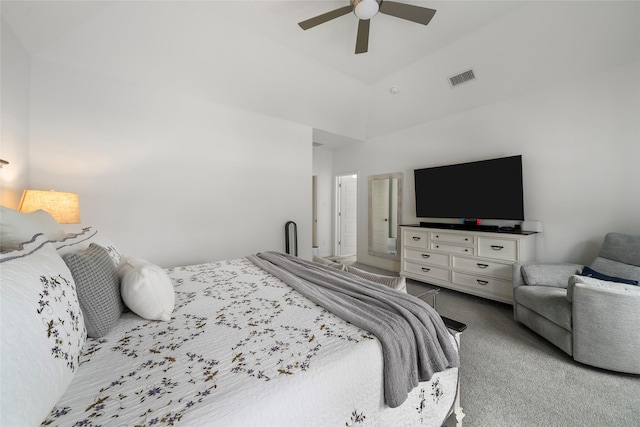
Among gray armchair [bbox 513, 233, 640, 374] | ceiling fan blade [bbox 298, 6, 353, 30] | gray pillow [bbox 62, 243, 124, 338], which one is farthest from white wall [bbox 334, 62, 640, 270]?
gray pillow [bbox 62, 243, 124, 338]

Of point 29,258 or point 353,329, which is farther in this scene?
point 353,329

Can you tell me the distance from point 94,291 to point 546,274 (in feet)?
11.8

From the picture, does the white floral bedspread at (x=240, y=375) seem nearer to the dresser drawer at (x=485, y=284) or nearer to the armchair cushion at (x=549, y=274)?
the armchair cushion at (x=549, y=274)

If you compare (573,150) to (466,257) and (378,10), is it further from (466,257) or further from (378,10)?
(378,10)

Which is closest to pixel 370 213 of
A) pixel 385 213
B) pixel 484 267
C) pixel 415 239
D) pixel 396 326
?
pixel 385 213

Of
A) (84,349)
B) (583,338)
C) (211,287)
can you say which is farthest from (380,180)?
(84,349)

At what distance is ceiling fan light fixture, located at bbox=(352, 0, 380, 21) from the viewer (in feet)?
6.72

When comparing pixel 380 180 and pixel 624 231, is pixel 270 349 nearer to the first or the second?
pixel 624 231

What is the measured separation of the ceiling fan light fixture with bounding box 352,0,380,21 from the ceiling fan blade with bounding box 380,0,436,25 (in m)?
0.07

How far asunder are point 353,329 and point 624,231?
3.38m

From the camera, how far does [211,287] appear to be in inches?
66.7

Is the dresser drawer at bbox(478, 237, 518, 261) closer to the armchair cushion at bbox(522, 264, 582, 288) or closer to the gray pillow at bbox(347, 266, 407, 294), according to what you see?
the armchair cushion at bbox(522, 264, 582, 288)

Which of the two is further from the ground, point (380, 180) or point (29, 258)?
point (380, 180)

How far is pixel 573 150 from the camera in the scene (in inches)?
110
